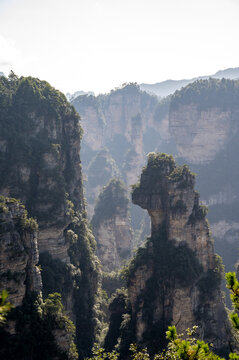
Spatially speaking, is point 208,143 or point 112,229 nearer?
point 112,229

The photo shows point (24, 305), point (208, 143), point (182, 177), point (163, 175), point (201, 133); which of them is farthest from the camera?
point (201, 133)

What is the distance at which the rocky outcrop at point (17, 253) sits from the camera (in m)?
24.9

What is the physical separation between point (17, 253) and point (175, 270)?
1713 cm

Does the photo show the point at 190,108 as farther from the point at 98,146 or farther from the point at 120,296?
the point at 120,296

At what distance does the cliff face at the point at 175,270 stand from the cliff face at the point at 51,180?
7.10 meters

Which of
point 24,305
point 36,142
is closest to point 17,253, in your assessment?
point 24,305

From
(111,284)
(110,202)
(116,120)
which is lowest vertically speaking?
(111,284)

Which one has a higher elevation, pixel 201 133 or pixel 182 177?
pixel 201 133

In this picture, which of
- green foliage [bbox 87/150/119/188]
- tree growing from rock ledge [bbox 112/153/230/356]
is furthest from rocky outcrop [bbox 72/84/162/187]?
tree growing from rock ledge [bbox 112/153/230/356]

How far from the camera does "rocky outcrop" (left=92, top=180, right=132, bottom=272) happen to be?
7206 centimetres

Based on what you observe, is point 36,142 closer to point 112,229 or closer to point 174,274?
point 174,274

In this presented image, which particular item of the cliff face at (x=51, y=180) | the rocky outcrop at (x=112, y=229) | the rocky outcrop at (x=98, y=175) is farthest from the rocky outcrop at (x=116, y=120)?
the cliff face at (x=51, y=180)

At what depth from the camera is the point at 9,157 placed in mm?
38312

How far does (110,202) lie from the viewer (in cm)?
7931
